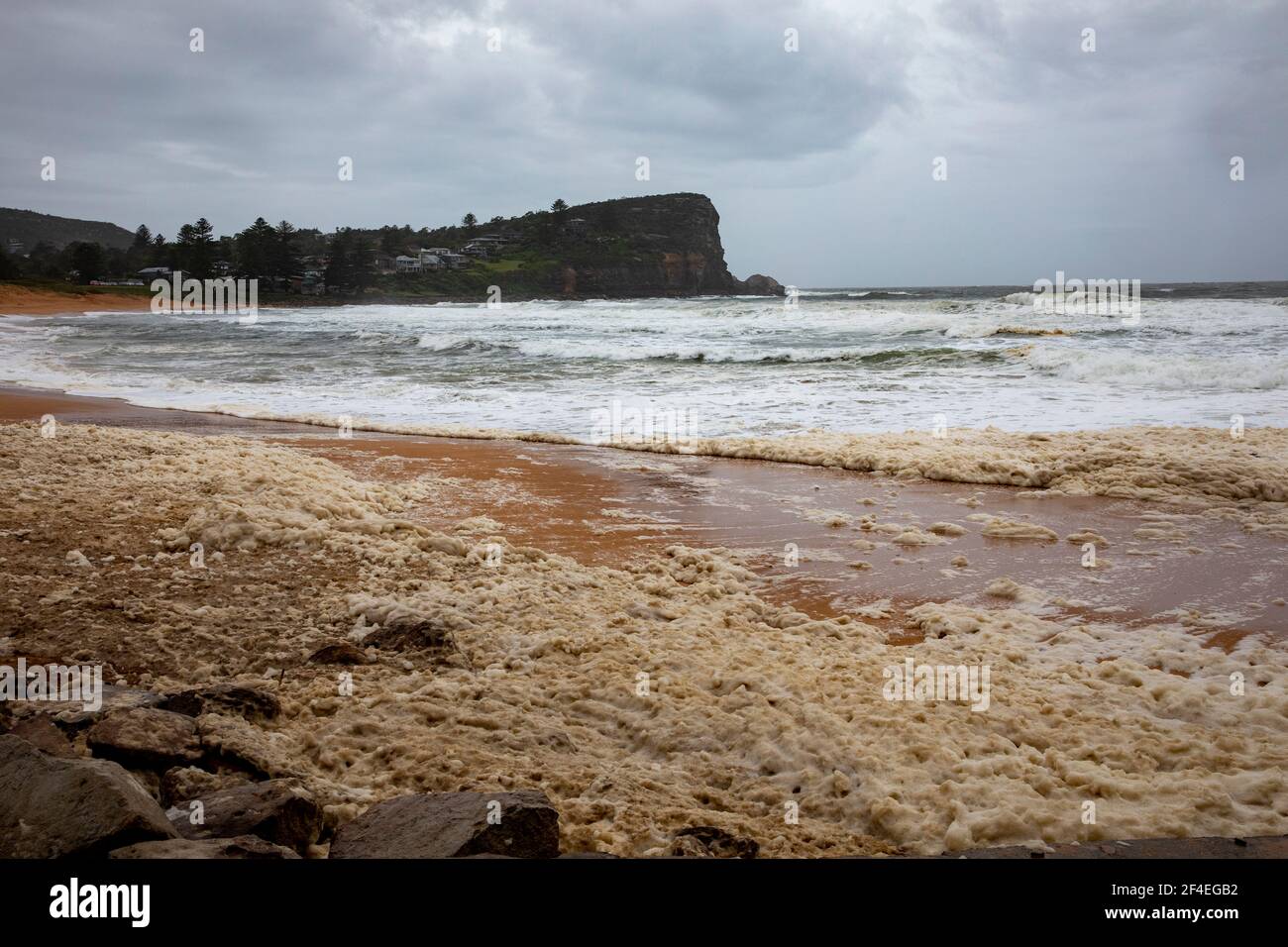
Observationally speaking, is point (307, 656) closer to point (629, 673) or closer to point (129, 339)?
point (629, 673)

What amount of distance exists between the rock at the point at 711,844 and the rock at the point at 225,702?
5.96ft

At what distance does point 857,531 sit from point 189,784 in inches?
205

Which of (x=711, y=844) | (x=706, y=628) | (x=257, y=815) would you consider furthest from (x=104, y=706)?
(x=706, y=628)

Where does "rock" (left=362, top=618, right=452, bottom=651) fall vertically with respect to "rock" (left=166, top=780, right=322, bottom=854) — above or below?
above

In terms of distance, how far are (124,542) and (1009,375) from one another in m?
16.5

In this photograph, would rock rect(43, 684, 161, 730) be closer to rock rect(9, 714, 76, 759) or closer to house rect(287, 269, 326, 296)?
rock rect(9, 714, 76, 759)

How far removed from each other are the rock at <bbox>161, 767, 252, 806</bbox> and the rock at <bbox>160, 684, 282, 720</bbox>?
520 millimetres

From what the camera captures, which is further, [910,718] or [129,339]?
[129,339]

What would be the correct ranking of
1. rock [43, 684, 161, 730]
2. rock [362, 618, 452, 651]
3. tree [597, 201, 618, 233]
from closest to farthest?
rock [43, 684, 161, 730] < rock [362, 618, 452, 651] < tree [597, 201, 618, 233]

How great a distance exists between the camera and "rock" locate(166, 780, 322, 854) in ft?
8.55

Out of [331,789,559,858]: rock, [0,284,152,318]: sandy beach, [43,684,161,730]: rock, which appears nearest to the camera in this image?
[331,789,559,858]: rock

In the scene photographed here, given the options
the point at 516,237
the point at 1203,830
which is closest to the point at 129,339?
the point at 1203,830

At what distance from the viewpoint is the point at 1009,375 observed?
18000 mm

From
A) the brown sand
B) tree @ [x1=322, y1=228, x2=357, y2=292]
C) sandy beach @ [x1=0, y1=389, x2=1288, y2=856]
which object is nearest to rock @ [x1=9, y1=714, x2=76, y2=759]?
sandy beach @ [x1=0, y1=389, x2=1288, y2=856]
